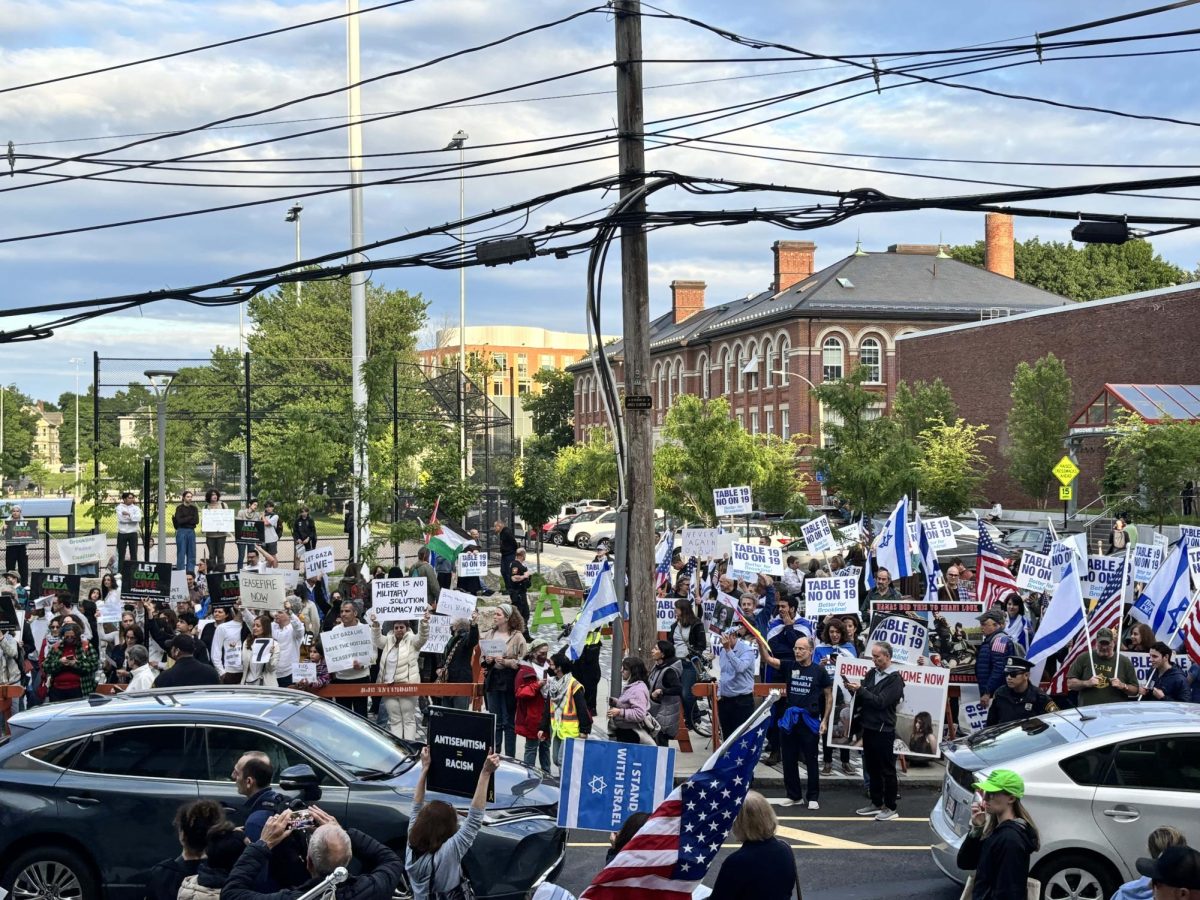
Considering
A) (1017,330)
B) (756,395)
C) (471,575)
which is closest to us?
(471,575)

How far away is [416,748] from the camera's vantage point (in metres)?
10.0

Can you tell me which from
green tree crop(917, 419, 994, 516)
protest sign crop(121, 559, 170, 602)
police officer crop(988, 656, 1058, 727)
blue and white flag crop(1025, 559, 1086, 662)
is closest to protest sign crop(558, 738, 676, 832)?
police officer crop(988, 656, 1058, 727)

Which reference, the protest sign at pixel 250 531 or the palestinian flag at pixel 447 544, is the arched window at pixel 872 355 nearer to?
the protest sign at pixel 250 531

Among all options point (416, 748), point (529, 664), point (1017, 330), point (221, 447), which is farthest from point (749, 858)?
point (1017, 330)

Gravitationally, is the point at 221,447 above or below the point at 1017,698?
above

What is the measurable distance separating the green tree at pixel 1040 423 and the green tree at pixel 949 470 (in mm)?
2126

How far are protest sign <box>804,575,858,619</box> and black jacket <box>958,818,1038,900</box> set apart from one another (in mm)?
8988

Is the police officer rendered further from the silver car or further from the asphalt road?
the silver car

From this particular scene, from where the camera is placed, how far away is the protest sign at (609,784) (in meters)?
7.56

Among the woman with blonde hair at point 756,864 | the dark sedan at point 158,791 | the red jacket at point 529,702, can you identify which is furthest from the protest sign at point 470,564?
the woman with blonde hair at point 756,864

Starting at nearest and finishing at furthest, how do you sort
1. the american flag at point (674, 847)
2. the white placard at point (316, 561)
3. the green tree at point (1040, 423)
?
the american flag at point (674, 847) → the white placard at point (316, 561) → the green tree at point (1040, 423)

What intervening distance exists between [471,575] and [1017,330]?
44422 millimetres

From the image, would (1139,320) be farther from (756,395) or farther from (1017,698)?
(1017,698)

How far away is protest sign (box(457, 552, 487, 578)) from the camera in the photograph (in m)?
20.2
